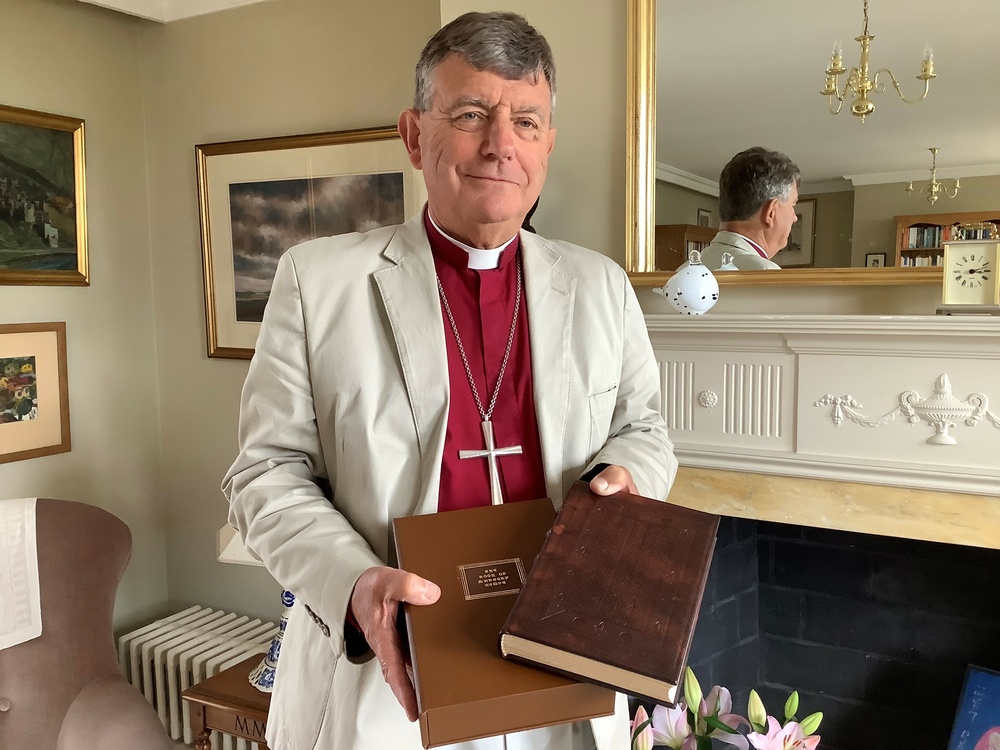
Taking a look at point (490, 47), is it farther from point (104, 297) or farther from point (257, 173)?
point (104, 297)

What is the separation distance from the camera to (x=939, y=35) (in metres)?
1.51

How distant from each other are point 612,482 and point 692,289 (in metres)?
0.77

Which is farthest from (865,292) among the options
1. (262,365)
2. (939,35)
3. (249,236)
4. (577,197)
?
(249,236)

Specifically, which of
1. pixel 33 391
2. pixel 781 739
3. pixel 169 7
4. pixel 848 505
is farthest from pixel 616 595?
pixel 169 7

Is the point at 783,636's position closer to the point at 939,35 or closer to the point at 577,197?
the point at 577,197

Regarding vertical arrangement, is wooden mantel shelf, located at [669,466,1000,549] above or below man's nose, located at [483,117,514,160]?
below

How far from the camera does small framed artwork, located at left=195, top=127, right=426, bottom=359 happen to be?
101 inches

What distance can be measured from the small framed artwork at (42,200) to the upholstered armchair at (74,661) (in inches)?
34.6

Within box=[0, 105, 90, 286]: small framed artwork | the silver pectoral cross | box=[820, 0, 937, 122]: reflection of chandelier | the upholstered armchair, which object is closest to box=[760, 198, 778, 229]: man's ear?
box=[820, 0, 937, 122]: reflection of chandelier

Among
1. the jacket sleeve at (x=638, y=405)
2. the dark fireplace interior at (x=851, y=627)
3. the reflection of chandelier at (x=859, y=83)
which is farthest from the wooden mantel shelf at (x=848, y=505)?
the reflection of chandelier at (x=859, y=83)

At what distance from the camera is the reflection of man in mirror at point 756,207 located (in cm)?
166

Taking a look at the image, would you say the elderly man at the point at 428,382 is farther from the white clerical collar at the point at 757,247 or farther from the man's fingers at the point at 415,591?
the white clerical collar at the point at 757,247

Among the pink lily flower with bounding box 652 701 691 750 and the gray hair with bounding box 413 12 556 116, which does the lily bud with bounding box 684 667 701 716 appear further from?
the gray hair with bounding box 413 12 556 116

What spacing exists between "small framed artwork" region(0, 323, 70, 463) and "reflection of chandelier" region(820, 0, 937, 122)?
2491mm
